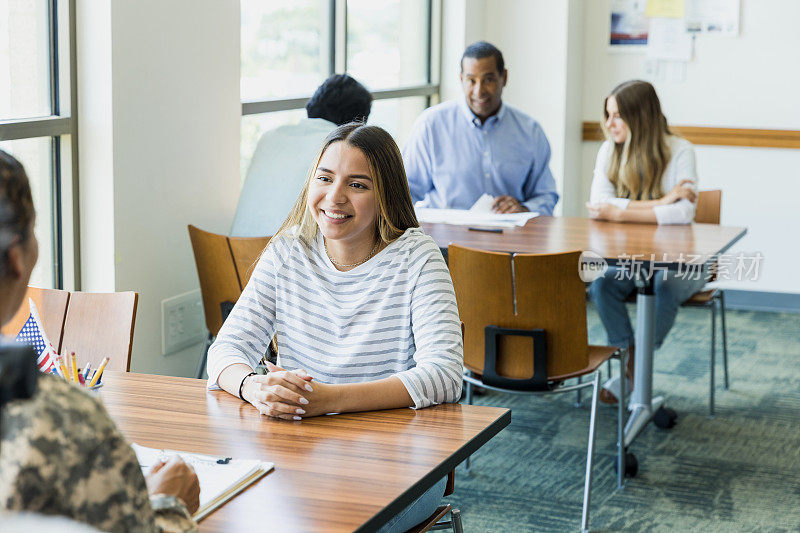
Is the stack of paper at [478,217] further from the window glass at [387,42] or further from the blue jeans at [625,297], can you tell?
the window glass at [387,42]

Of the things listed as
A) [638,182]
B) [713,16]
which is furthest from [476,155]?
[713,16]

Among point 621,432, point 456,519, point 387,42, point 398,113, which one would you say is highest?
point 387,42

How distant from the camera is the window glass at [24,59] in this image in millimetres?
2512

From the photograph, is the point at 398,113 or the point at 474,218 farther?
the point at 398,113

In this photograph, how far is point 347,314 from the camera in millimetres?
1870

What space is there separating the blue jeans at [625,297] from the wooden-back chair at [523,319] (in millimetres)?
967

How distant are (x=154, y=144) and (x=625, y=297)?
6.20ft

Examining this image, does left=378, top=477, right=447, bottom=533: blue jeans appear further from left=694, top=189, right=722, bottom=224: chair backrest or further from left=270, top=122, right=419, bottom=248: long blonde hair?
left=694, top=189, right=722, bottom=224: chair backrest

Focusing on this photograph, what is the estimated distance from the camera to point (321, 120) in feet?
10.6

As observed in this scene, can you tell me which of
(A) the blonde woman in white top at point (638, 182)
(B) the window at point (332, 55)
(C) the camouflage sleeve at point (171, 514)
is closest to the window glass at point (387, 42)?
(B) the window at point (332, 55)

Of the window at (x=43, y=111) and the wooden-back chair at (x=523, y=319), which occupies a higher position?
the window at (x=43, y=111)

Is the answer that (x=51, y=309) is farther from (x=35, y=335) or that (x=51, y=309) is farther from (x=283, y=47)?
(x=283, y=47)

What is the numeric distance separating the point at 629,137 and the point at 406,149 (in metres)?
0.96

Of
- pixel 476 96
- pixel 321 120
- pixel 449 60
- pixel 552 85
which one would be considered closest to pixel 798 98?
pixel 552 85
